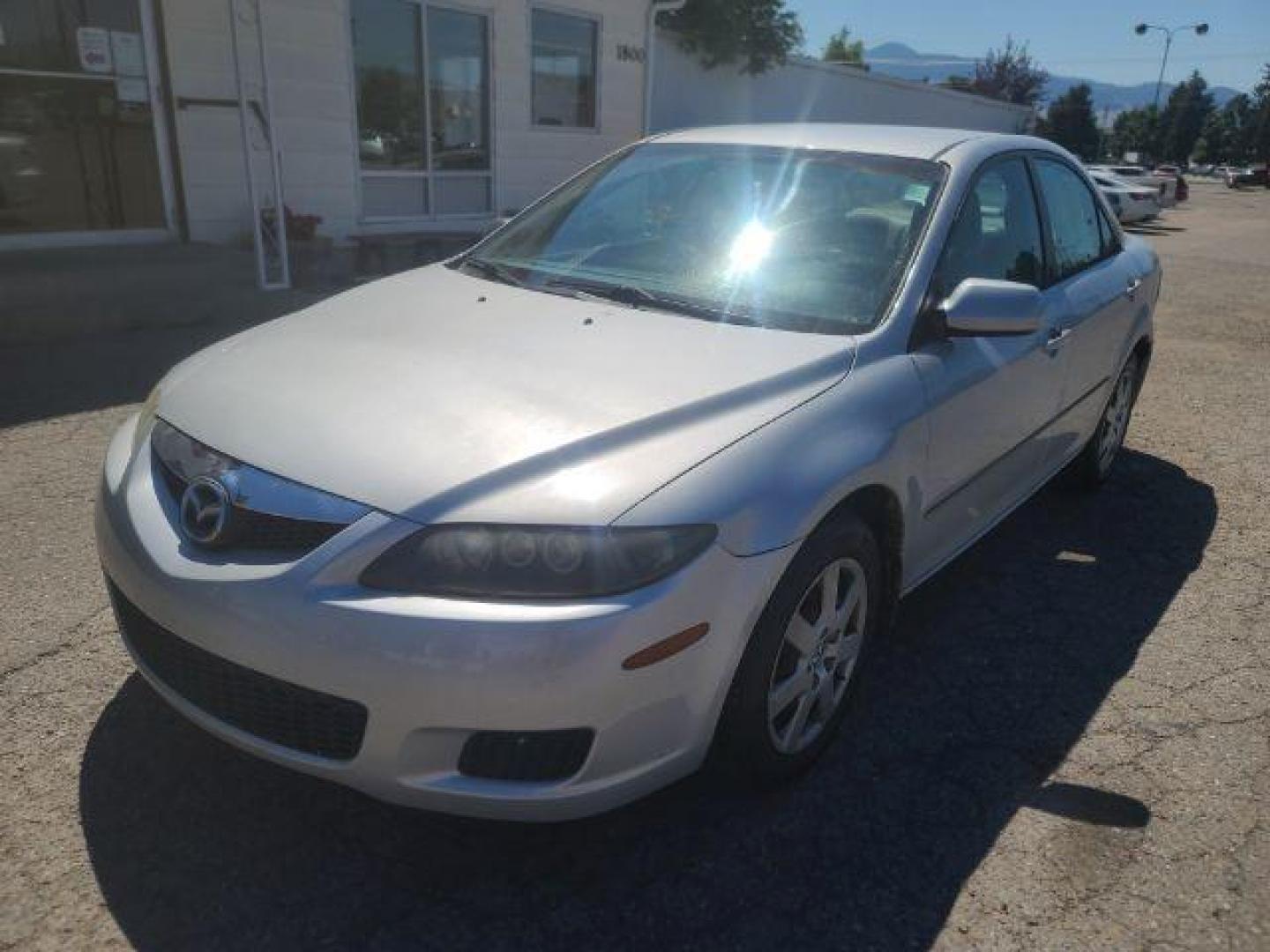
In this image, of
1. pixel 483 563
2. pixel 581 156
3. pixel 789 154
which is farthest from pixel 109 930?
pixel 581 156

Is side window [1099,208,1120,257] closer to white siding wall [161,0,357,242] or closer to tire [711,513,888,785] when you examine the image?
tire [711,513,888,785]

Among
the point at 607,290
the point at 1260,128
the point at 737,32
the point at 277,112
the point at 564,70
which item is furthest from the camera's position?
the point at 1260,128

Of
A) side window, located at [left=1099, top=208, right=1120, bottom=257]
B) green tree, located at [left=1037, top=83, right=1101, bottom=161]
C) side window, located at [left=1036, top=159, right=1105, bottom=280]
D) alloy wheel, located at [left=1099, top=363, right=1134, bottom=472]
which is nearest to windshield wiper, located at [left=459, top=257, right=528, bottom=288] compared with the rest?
side window, located at [left=1036, top=159, right=1105, bottom=280]

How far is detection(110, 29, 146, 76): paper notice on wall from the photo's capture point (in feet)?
24.5

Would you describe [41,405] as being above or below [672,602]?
below

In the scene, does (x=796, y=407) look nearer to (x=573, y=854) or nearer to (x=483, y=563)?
(x=483, y=563)

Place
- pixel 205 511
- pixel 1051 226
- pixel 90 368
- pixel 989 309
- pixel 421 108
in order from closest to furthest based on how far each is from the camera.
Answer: pixel 205 511 < pixel 989 309 < pixel 1051 226 < pixel 90 368 < pixel 421 108

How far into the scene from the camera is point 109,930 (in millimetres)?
1996

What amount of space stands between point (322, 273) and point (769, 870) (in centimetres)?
735

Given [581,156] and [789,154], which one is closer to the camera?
[789,154]

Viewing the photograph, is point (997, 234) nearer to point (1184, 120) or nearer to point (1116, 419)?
point (1116, 419)

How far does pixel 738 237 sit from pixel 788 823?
69.7 inches

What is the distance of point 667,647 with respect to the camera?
1.98 metres

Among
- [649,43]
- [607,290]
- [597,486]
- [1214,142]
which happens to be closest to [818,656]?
[597,486]
